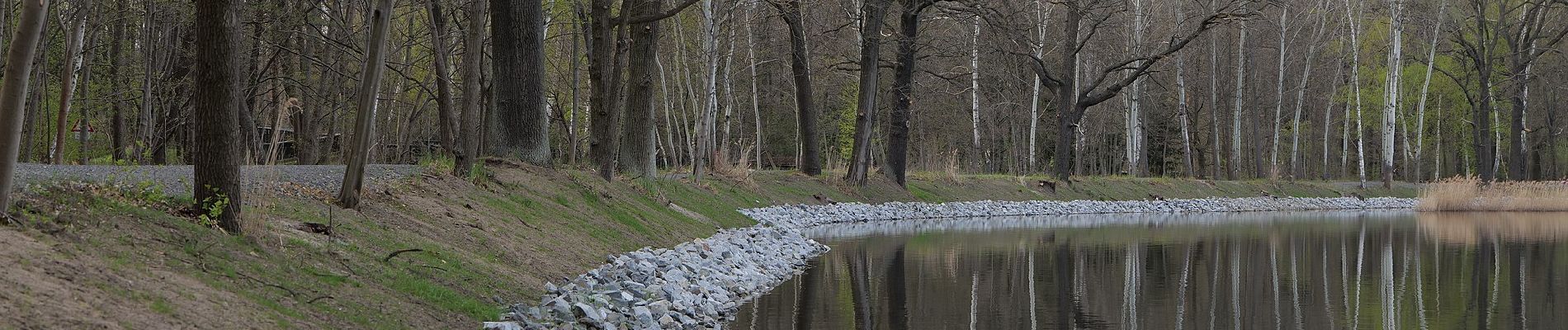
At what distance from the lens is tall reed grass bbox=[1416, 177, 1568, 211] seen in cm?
3591

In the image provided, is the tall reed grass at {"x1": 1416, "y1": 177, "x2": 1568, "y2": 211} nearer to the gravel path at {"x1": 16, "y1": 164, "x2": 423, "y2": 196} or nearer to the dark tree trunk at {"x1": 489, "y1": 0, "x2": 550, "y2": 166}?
the dark tree trunk at {"x1": 489, "y1": 0, "x2": 550, "y2": 166}

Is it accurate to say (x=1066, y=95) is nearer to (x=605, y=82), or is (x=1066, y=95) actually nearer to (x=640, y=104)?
(x=640, y=104)

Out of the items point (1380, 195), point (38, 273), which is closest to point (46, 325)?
point (38, 273)

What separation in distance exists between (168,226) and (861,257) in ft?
36.3

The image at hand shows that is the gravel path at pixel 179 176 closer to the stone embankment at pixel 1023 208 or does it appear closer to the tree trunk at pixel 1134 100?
the stone embankment at pixel 1023 208

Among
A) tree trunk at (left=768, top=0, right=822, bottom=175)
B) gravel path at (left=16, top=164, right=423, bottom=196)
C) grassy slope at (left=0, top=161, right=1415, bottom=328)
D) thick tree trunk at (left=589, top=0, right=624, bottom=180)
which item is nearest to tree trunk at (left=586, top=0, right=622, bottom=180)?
thick tree trunk at (left=589, top=0, right=624, bottom=180)

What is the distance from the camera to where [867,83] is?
28.3m

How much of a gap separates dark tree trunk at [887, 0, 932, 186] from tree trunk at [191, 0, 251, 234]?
20852 mm

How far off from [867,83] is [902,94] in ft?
6.15

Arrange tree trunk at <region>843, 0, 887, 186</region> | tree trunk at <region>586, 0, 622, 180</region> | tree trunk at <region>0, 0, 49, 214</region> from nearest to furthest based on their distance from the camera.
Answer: tree trunk at <region>0, 0, 49, 214</region> → tree trunk at <region>586, 0, 622, 180</region> → tree trunk at <region>843, 0, 887, 186</region>

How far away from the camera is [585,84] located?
42.1m

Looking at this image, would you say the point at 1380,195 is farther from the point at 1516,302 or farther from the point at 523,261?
the point at 523,261

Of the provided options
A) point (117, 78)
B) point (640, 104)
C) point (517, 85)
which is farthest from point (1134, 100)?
point (117, 78)

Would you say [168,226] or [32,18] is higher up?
[32,18]
